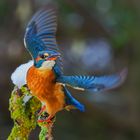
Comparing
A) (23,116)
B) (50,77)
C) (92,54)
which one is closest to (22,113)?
(23,116)

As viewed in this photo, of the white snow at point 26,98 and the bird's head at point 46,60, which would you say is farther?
the white snow at point 26,98

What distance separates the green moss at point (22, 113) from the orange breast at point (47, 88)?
0.07m

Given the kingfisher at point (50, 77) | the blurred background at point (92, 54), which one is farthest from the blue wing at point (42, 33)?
the blurred background at point (92, 54)

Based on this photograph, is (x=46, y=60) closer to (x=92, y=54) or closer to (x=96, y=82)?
(x=96, y=82)

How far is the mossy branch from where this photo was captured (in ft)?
3.21

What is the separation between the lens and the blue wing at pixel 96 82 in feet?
2.72

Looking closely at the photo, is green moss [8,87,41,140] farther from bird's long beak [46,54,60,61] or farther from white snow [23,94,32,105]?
bird's long beak [46,54,60,61]

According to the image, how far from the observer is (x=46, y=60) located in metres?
0.90

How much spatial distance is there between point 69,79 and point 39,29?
6.3 inches

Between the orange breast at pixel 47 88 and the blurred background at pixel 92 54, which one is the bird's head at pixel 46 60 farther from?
the blurred background at pixel 92 54

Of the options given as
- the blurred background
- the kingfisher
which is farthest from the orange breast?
the blurred background

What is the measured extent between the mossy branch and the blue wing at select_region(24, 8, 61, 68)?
0.26 feet

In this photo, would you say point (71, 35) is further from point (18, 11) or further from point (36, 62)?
point (36, 62)

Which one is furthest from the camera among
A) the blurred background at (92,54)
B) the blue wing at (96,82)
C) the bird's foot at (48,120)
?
the blurred background at (92,54)
